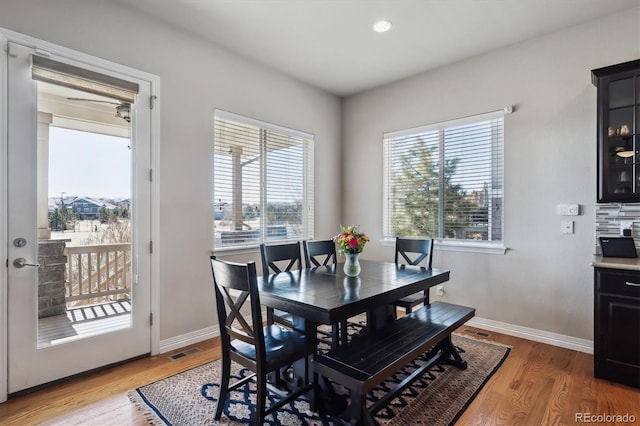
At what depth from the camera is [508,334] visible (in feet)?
11.3

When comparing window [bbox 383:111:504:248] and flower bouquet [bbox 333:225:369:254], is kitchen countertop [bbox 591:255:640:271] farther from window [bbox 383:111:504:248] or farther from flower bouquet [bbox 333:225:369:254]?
flower bouquet [bbox 333:225:369:254]

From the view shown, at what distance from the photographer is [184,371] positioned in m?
2.65

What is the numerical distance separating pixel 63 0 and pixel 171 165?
1401 millimetres

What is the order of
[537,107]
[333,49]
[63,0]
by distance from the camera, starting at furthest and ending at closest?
1. [333,49]
2. [537,107]
3. [63,0]

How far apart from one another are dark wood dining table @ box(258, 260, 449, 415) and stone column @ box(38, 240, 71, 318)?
59.4 inches

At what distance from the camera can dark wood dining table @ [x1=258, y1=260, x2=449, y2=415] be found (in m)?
1.90

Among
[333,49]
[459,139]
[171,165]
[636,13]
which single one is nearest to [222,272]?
[171,165]

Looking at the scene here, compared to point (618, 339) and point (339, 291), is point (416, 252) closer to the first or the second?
point (339, 291)

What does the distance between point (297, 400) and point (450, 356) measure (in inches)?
54.2

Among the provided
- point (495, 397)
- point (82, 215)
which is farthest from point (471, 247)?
point (82, 215)

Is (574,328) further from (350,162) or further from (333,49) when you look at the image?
(333,49)

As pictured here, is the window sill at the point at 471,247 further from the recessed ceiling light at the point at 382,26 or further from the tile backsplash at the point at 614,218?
the recessed ceiling light at the point at 382,26

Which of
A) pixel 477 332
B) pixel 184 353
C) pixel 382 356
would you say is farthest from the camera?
pixel 477 332

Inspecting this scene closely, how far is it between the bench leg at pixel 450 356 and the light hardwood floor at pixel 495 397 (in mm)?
234
